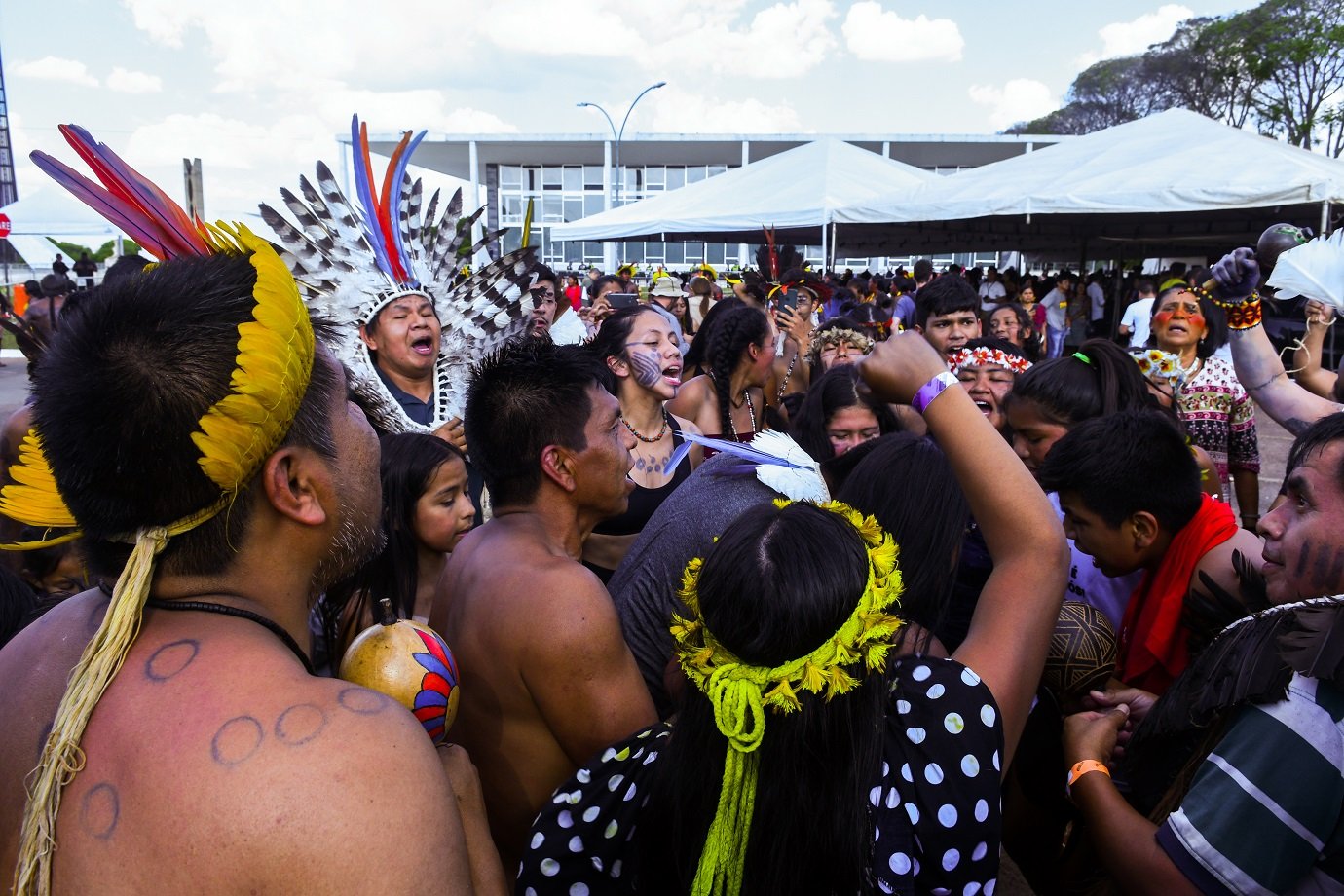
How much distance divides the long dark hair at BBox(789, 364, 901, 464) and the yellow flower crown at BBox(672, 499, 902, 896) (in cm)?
238

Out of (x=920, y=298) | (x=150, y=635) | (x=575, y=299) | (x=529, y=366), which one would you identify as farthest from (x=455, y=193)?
(x=575, y=299)

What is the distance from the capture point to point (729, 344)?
5020 mm

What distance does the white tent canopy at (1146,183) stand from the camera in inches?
346

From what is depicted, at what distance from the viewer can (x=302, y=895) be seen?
1.04 m

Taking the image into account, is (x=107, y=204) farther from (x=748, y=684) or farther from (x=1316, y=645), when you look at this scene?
(x=1316, y=645)

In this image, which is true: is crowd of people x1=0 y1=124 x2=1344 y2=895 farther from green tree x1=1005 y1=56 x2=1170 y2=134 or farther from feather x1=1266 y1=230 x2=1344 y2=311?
green tree x1=1005 y1=56 x2=1170 y2=134

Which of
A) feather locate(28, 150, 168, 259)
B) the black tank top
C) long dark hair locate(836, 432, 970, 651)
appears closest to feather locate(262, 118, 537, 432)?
the black tank top

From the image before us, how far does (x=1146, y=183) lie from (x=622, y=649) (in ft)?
31.7

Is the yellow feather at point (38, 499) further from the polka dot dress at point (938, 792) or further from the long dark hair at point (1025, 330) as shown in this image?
the long dark hair at point (1025, 330)

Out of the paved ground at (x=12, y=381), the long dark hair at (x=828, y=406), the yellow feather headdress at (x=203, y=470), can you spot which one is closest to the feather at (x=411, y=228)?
the long dark hair at (x=828, y=406)

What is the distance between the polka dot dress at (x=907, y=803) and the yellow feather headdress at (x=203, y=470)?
785 mm

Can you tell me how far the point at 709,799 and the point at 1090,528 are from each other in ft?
4.92

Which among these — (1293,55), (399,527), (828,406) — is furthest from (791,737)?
(1293,55)

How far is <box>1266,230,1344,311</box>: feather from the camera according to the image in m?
2.56
